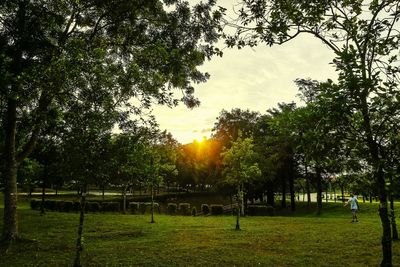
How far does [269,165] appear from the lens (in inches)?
1951

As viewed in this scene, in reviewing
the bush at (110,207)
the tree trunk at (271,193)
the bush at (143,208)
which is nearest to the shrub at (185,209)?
the bush at (143,208)

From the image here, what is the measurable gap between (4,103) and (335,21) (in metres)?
16.3

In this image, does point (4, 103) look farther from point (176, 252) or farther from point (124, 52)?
point (176, 252)

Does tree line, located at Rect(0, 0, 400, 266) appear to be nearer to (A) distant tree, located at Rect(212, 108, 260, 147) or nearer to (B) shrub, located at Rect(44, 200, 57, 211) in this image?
(B) shrub, located at Rect(44, 200, 57, 211)

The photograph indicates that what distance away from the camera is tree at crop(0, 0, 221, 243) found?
13.7 metres

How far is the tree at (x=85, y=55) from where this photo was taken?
13.7 metres

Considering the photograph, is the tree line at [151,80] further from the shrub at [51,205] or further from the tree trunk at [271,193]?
the tree trunk at [271,193]

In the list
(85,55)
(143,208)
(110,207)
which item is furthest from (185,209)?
(85,55)

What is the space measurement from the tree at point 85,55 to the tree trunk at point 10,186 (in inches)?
1.6

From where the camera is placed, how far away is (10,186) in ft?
55.6

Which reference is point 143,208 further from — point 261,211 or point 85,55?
point 85,55

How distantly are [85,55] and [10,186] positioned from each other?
7996mm

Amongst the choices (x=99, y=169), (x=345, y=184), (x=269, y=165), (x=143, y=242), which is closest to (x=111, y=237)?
(x=143, y=242)

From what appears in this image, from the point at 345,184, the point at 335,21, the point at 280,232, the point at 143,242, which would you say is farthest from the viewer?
the point at 280,232
